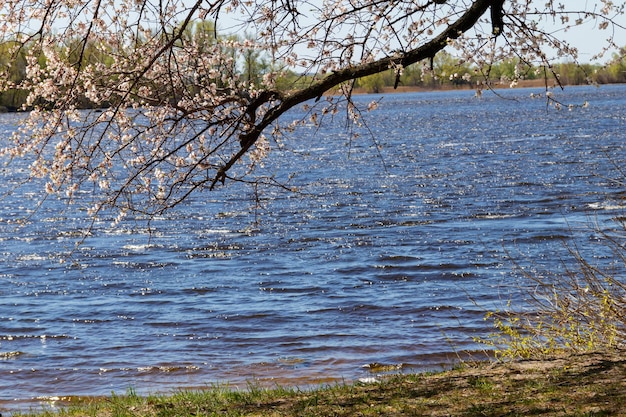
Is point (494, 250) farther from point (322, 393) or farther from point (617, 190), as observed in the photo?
point (322, 393)

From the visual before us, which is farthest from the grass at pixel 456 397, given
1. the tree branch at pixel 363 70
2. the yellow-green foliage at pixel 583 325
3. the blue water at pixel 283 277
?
the tree branch at pixel 363 70

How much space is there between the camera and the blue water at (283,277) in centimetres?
1242

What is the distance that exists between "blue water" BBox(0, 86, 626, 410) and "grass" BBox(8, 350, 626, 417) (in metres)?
2.00

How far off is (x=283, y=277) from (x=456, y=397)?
10937 mm

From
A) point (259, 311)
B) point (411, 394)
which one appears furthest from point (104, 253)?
point (411, 394)

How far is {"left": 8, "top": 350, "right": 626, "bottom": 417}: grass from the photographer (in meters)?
6.71

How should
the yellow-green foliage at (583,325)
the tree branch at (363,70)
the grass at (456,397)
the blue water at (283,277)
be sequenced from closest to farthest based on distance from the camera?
the grass at (456,397)
the tree branch at (363,70)
the yellow-green foliage at (583,325)
the blue water at (283,277)

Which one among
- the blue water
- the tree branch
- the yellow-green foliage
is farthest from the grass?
the tree branch

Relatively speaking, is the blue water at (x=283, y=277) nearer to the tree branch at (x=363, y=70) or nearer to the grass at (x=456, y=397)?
the tree branch at (x=363, y=70)

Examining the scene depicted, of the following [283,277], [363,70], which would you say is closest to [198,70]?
[363,70]

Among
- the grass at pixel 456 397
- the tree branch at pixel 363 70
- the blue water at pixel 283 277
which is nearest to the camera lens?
the grass at pixel 456 397

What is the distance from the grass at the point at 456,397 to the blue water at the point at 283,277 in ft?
6.56

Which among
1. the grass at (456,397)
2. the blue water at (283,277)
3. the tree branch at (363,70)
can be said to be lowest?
the blue water at (283,277)

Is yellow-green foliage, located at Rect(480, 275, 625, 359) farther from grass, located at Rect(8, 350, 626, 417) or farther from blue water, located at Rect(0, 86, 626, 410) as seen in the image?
blue water, located at Rect(0, 86, 626, 410)
